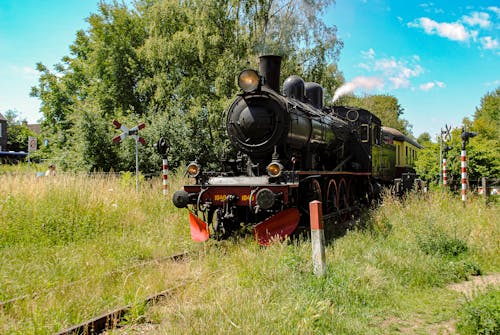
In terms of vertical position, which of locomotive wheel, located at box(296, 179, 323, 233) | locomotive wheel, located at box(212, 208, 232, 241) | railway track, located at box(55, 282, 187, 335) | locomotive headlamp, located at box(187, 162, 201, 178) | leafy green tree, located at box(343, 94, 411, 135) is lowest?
railway track, located at box(55, 282, 187, 335)

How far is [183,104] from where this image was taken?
901 inches

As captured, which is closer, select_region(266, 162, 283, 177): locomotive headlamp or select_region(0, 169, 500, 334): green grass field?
select_region(0, 169, 500, 334): green grass field

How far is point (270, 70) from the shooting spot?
857 centimetres

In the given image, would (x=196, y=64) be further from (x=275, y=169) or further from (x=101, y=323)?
(x=101, y=323)

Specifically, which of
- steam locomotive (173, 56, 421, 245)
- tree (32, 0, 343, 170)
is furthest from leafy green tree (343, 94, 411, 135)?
steam locomotive (173, 56, 421, 245)

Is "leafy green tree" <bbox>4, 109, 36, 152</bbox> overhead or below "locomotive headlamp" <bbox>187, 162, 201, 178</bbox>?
overhead

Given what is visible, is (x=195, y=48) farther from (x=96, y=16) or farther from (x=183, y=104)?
(x=96, y=16)

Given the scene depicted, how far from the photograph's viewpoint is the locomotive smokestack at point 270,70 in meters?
8.52

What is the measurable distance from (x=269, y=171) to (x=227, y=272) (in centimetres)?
221

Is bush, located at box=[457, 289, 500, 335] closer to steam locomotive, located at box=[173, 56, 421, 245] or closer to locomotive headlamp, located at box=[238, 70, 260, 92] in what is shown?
steam locomotive, located at box=[173, 56, 421, 245]

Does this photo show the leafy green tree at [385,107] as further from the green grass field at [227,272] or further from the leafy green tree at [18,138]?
the leafy green tree at [18,138]

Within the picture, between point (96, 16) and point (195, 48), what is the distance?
9202 millimetres

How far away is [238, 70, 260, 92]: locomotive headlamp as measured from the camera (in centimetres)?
805

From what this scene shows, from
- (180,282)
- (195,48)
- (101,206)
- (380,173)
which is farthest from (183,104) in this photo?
(180,282)
